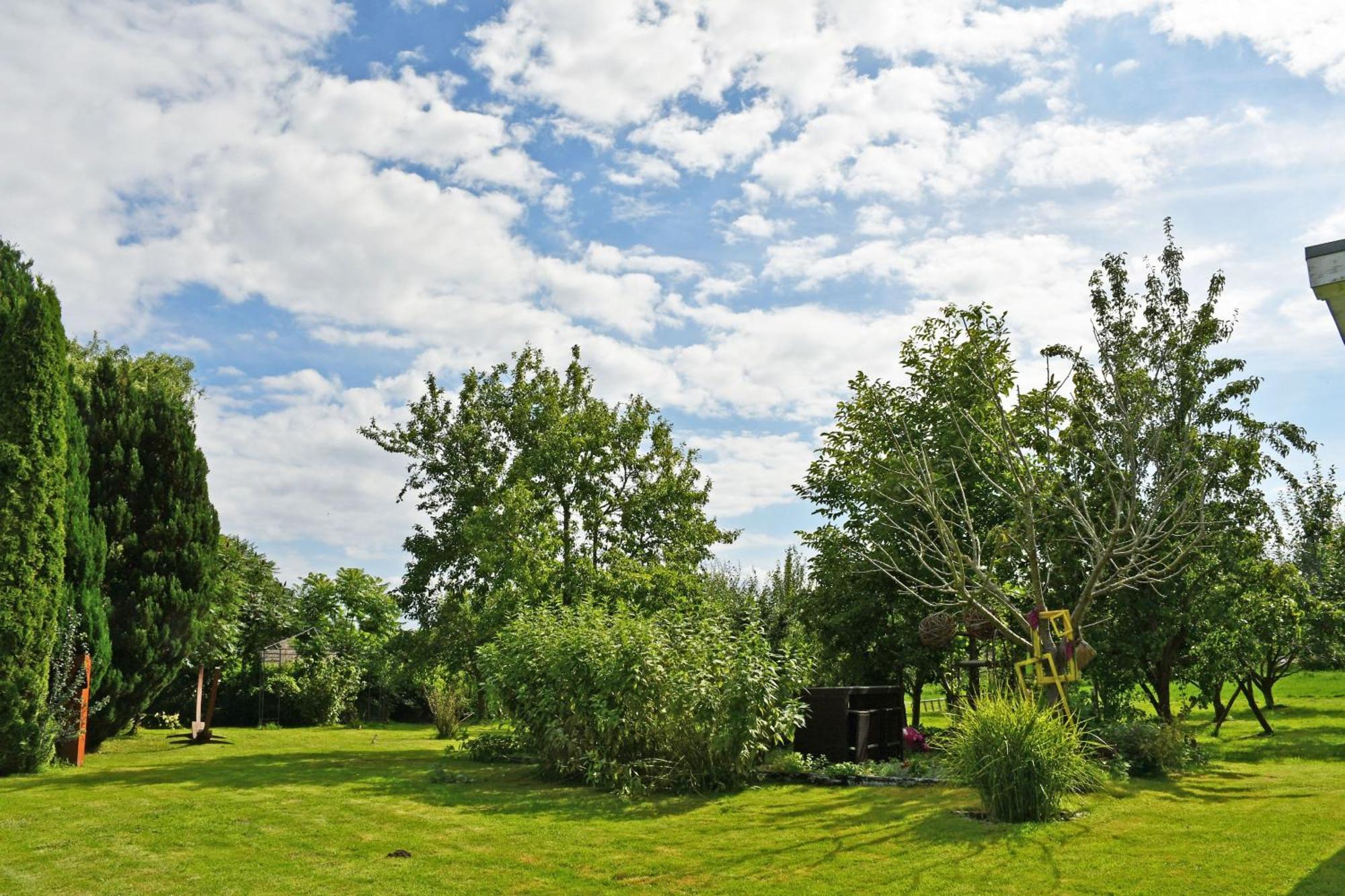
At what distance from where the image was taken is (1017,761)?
808 centimetres

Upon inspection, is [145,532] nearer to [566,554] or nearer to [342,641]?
[566,554]

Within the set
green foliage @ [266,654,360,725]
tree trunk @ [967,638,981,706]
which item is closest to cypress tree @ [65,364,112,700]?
green foliage @ [266,654,360,725]

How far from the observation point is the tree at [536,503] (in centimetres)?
1619

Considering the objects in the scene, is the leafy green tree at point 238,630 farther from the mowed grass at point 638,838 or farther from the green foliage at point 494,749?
the mowed grass at point 638,838

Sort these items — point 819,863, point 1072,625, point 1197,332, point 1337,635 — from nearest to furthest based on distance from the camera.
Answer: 1. point 819,863
2. point 1072,625
3. point 1337,635
4. point 1197,332

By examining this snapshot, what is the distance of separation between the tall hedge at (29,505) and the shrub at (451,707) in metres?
8.21

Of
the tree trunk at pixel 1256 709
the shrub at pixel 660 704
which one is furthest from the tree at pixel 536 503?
the tree trunk at pixel 1256 709

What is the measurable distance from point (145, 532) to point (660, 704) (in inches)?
378

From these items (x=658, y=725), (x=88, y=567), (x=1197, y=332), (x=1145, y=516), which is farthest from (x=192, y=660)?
(x=1197, y=332)

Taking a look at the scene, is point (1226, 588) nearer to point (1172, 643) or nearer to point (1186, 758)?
point (1172, 643)

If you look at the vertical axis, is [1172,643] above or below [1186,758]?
above

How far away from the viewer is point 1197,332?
17.1 meters

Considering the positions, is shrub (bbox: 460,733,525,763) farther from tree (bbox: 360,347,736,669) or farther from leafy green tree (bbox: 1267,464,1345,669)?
leafy green tree (bbox: 1267,464,1345,669)

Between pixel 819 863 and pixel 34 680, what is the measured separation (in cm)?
1077
